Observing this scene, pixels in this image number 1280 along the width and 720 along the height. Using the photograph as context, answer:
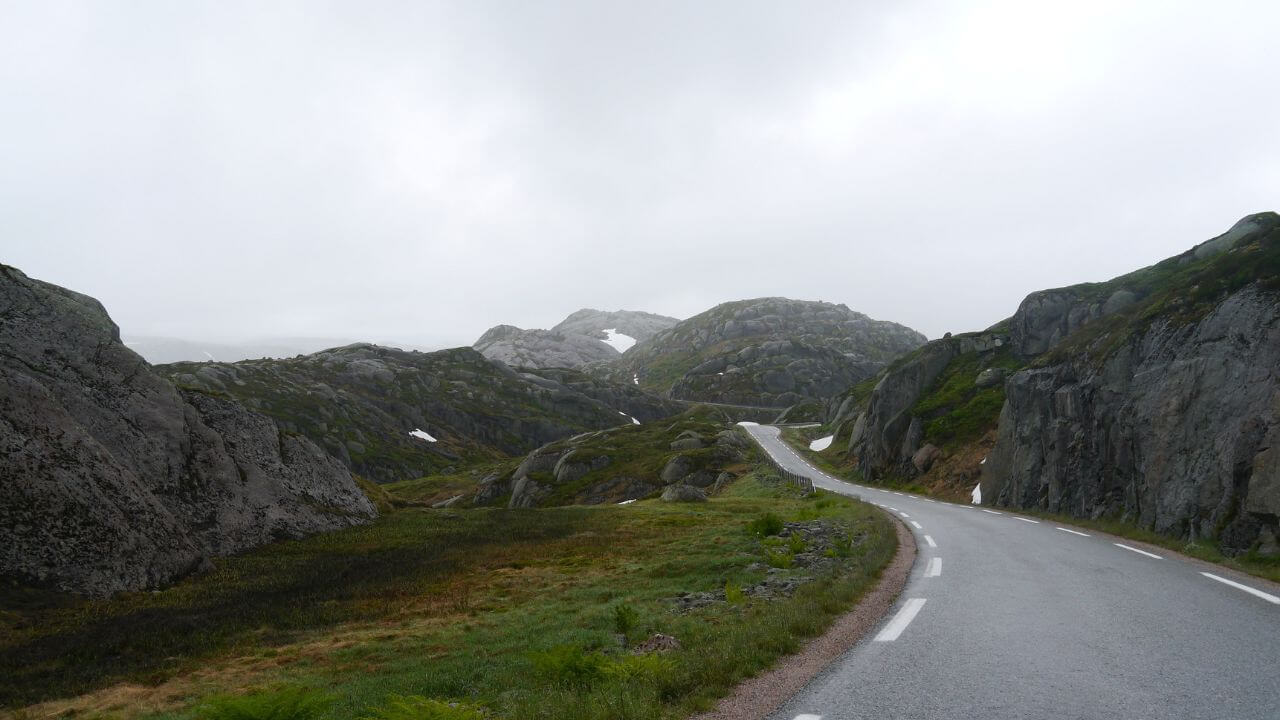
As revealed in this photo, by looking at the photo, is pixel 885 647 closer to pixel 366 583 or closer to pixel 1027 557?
pixel 1027 557

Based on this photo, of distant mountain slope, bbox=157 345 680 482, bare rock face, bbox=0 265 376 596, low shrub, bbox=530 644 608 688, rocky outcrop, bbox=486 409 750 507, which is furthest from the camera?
distant mountain slope, bbox=157 345 680 482

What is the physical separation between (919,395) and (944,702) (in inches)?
2427

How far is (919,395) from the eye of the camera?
6341cm

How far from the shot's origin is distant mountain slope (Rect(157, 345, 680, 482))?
12888cm

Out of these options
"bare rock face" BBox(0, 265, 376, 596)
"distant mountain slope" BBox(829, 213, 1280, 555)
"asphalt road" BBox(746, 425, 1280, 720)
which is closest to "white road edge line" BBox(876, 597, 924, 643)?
"asphalt road" BBox(746, 425, 1280, 720)

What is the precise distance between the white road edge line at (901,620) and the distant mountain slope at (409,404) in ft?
403

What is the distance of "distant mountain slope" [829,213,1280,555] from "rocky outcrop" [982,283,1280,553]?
0.05 meters

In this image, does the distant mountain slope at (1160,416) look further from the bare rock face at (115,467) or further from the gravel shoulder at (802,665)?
the bare rock face at (115,467)

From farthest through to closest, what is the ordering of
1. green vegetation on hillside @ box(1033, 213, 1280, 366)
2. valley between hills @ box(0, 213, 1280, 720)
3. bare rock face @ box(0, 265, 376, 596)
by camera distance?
green vegetation on hillside @ box(1033, 213, 1280, 366)
bare rock face @ box(0, 265, 376, 596)
valley between hills @ box(0, 213, 1280, 720)

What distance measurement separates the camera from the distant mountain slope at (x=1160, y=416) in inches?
699

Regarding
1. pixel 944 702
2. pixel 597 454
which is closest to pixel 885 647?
pixel 944 702

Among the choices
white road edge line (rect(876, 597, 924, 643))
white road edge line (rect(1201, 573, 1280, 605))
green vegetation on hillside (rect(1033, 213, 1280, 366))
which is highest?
green vegetation on hillside (rect(1033, 213, 1280, 366))

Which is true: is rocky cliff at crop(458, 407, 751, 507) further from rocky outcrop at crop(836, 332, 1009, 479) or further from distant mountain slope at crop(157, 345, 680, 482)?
distant mountain slope at crop(157, 345, 680, 482)

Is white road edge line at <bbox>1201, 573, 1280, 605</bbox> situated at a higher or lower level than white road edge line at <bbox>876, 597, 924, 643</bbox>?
higher
